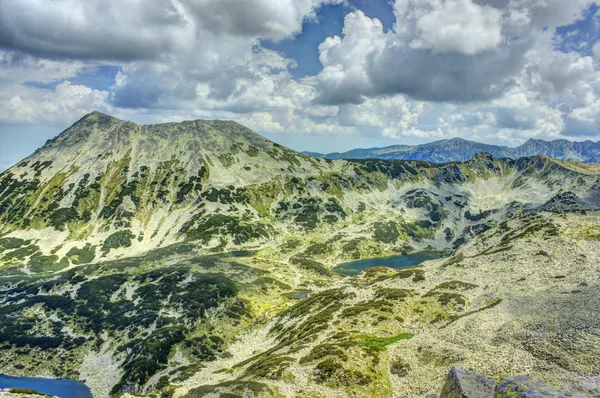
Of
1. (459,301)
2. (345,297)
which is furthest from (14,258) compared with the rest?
(459,301)

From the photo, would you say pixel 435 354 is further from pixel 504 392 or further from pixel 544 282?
pixel 544 282

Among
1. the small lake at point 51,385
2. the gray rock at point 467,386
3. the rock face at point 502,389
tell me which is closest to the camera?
the rock face at point 502,389

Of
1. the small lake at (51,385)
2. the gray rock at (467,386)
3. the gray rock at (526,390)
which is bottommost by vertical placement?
the small lake at (51,385)

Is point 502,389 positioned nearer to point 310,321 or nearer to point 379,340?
point 379,340

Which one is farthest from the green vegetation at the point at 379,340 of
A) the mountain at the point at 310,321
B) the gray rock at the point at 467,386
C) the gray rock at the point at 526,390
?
the gray rock at the point at 526,390

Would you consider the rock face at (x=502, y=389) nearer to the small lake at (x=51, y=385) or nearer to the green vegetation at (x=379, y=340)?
the green vegetation at (x=379, y=340)

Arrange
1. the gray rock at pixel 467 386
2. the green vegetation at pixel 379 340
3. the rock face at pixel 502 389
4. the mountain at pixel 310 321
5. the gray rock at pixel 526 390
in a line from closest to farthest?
the gray rock at pixel 526 390, the rock face at pixel 502 389, the gray rock at pixel 467 386, the mountain at pixel 310 321, the green vegetation at pixel 379 340

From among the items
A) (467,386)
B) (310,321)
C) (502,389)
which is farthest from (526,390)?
(310,321)
